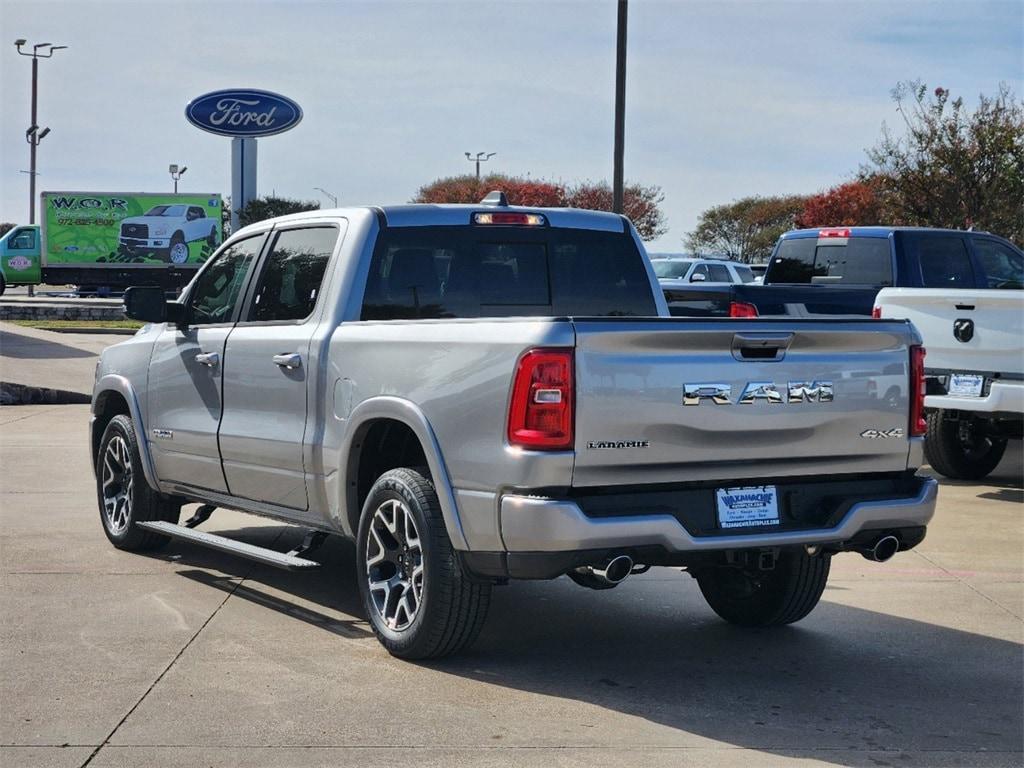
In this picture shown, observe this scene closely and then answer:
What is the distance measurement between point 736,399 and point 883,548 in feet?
3.35

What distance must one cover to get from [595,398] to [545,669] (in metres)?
1.38

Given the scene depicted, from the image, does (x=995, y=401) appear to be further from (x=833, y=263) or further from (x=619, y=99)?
(x=619, y=99)

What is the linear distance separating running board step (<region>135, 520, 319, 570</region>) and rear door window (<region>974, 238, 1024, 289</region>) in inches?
381

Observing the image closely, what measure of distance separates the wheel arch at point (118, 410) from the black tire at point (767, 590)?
3.29 m

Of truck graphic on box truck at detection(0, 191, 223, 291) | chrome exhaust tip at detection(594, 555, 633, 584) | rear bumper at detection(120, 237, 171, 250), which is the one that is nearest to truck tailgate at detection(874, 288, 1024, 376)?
chrome exhaust tip at detection(594, 555, 633, 584)

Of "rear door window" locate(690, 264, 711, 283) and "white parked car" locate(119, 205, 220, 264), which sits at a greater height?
"white parked car" locate(119, 205, 220, 264)

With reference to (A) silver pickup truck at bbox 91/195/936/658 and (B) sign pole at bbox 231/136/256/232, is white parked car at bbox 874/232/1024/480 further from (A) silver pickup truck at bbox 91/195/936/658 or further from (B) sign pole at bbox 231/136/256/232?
(B) sign pole at bbox 231/136/256/232

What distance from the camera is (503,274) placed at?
7.21m

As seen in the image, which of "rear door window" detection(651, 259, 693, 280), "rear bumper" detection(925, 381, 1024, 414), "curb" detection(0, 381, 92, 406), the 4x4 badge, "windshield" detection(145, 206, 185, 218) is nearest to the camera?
"rear bumper" detection(925, 381, 1024, 414)

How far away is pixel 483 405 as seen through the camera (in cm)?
562

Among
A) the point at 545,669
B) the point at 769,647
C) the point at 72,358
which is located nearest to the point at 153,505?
the point at 545,669

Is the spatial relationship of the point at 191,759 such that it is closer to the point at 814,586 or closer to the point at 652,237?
the point at 814,586

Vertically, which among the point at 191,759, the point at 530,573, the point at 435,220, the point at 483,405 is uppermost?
the point at 435,220

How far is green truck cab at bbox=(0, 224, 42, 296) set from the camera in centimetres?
4681
